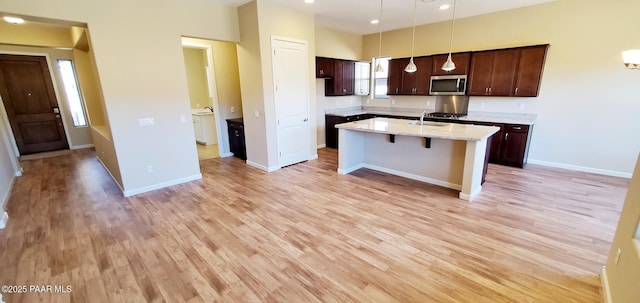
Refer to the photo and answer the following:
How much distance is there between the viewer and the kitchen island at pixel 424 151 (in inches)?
136

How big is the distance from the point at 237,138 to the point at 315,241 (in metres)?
3.78

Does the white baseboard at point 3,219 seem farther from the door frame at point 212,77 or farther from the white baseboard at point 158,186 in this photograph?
the door frame at point 212,77

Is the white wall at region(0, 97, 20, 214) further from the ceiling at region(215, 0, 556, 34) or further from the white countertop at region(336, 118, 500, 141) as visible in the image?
the white countertop at region(336, 118, 500, 141)

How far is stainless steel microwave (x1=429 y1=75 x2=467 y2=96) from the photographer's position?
537cm

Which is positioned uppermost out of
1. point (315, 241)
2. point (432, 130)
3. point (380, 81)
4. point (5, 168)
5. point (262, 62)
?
point (262, 62)

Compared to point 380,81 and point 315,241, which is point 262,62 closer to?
point 315,241

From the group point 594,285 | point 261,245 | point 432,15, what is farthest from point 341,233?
point 432,15

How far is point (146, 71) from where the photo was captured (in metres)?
3.71

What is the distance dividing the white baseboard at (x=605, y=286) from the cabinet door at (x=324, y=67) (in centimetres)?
526

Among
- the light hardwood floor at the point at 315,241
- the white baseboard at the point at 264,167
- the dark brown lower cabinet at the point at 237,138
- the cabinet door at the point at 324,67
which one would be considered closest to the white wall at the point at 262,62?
the white baseboard at the point at 264,167

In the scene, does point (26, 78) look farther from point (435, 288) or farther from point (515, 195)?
point (515, 195)

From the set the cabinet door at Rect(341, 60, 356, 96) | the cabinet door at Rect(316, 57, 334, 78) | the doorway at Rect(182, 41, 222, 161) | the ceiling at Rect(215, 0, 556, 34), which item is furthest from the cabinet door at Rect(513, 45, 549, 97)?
the doorway at Rect(182, 41, 222, 161)

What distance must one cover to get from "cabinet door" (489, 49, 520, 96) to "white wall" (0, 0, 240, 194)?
498 centimetres

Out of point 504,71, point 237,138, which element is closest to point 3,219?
point 237,138
